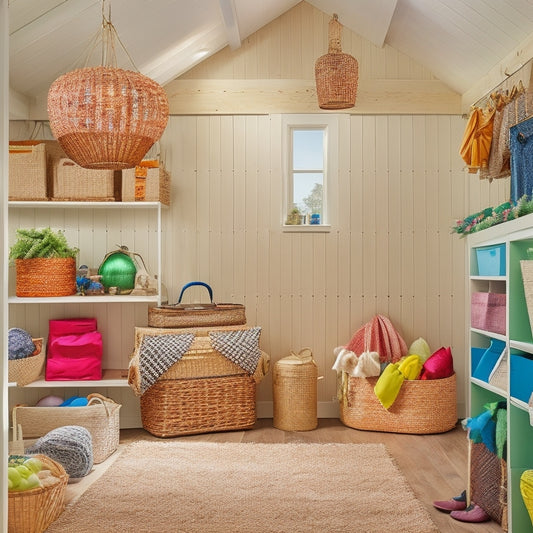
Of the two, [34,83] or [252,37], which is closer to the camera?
[34,83]

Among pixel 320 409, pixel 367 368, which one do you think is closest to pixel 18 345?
pixel 320 409

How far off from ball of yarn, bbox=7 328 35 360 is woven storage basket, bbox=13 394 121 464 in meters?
0.55

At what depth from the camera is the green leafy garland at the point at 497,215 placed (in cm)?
282

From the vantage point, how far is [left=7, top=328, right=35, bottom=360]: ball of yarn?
15.7ft

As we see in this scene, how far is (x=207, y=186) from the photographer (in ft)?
18.2

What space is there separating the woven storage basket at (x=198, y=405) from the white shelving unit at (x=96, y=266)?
0.52 meters

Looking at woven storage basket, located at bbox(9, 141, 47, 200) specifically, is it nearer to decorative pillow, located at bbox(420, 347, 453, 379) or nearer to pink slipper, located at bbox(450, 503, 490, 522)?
decorative pillow, located at bbox(420, 347, 453, 379)

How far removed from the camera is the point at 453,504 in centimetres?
339

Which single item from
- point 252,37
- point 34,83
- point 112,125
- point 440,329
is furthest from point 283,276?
point 112,125

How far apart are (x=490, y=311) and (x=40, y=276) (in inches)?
118

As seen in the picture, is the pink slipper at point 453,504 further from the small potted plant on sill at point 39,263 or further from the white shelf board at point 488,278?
the small potted plant on sill at point 39,263

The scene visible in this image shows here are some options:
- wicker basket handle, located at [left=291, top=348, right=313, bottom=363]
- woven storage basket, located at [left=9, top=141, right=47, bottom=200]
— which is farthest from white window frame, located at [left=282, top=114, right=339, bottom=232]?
woven storage basket, located at [left=9, top=141, right=47, bottom=200]

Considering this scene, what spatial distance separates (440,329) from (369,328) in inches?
24.3

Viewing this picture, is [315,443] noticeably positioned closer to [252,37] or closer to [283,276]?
[283,276]
